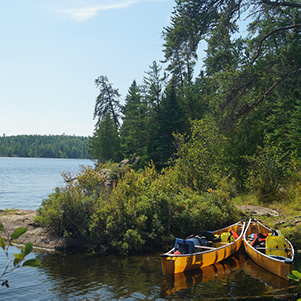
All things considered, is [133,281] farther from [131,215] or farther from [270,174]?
[270,174]

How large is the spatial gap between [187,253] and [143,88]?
36.9 metres

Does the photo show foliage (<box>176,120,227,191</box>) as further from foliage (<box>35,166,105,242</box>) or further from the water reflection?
the water reflection

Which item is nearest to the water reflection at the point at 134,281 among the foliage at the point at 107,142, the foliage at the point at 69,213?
the foliage at the point at 69,213

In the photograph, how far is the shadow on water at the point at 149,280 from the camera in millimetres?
8680

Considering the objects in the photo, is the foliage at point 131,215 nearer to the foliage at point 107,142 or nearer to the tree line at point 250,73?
the tree line at point 250,73

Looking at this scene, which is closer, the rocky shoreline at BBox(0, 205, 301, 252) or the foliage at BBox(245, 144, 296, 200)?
the rocky shoreline at BBox(0, 205, 301, 252)

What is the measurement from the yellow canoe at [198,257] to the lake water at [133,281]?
8.3 inches

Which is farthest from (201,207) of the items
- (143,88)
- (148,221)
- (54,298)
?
(143,88)

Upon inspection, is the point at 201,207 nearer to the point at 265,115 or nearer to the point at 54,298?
the point at 54,298

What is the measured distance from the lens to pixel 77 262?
37.3ft

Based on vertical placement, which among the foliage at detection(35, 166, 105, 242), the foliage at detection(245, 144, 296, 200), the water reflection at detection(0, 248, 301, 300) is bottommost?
the water reflection at detection(0, 248, 301, 300)

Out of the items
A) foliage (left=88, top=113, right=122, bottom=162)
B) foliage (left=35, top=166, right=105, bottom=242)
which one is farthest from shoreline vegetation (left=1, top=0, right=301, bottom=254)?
foliage (left=88, top=113, right=122, bottom=162)

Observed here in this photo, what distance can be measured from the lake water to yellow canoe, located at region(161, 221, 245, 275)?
0.69 ft

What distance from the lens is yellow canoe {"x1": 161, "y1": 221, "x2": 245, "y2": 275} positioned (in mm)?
9742
